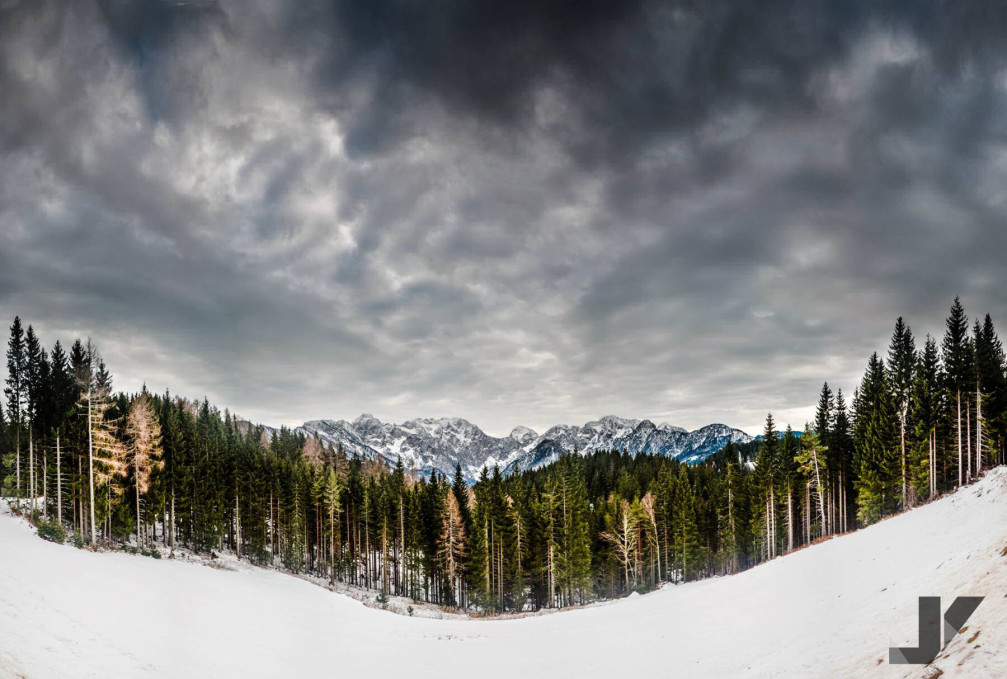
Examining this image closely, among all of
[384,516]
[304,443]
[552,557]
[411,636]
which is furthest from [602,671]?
[304,443]

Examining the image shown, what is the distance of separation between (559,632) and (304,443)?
114m

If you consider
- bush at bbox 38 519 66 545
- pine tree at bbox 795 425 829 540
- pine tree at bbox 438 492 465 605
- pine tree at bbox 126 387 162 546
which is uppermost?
pine tree at bbox 126 387 162 546

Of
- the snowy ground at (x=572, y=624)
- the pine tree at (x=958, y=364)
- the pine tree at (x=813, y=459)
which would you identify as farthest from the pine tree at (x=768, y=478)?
the snowy ground at (x=572, y=624)

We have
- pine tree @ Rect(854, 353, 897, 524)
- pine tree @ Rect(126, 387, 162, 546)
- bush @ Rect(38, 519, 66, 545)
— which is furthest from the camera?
pine tree @ Rect(854, 353, 897, 524)

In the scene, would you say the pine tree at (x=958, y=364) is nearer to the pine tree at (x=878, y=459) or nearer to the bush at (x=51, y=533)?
the pine tree at (x=878, y=459)

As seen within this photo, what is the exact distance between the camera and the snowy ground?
38.3ft

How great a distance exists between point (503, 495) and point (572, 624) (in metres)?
29.6

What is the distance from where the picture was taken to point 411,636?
30359 mm

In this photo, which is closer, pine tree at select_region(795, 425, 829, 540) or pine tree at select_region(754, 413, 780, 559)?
pine tree at select_region(795, 425, 829, 540)

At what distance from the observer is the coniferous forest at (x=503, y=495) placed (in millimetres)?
45281

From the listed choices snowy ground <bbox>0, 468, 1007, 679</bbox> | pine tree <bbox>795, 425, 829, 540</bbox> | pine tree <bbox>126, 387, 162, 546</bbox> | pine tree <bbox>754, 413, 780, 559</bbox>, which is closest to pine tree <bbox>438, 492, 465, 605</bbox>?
snowy ground <bbox>0, 468, 1007, 679</bbox>

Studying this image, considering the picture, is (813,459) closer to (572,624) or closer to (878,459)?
(878,459)

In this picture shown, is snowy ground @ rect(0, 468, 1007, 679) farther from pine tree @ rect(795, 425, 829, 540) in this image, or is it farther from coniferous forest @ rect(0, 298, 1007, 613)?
pine tree @ rect(795, 425, 829, 540)

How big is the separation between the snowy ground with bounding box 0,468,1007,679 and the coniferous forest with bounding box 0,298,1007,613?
14.8 meters
